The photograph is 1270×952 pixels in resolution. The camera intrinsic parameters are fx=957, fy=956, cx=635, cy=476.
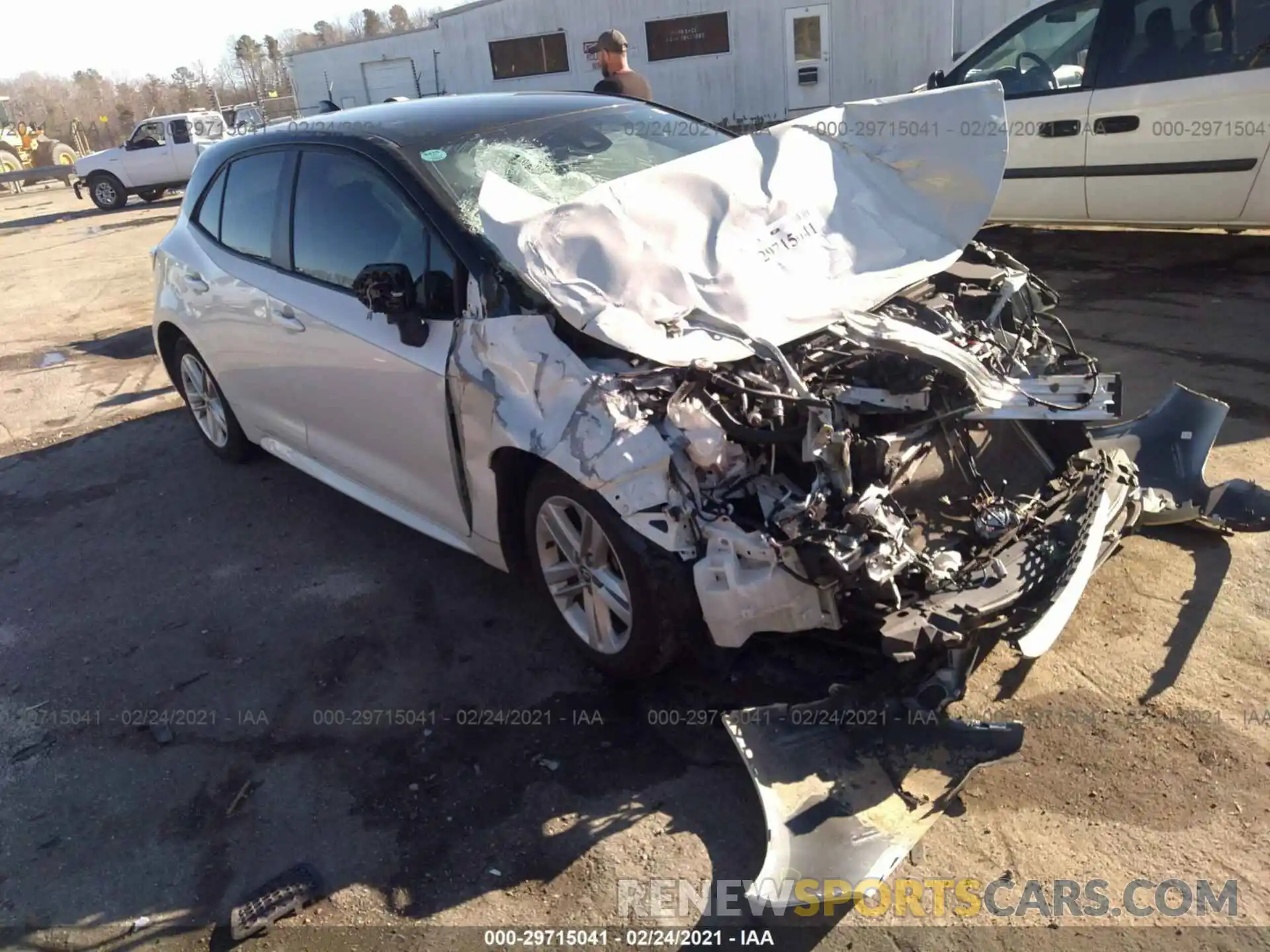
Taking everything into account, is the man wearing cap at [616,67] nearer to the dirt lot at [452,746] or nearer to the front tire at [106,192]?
the dirt lot at [452,746]

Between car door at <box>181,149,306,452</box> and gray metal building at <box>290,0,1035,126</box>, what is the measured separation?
53.0 feet

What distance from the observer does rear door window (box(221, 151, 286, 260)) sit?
4449 millimetres

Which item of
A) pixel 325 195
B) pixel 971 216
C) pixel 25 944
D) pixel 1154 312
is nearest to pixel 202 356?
pixel 325 195

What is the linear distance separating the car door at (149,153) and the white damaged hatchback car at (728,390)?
19.5 metres

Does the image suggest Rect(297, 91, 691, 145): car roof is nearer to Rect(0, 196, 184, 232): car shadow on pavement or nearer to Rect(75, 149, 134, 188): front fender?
Rect(0, 196, 184, 232): car shadow on pavement

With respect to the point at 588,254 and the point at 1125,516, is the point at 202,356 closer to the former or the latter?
the point at 588,254

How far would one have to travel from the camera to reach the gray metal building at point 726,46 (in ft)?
62.8

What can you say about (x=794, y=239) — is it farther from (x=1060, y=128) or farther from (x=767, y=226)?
(x=1060, y=128)

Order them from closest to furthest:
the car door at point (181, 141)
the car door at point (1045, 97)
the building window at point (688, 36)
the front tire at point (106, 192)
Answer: the car door at point (1045, 97), the building window at point (688, 36), the car door at point (181, 141), the front tire at point (106, 192)

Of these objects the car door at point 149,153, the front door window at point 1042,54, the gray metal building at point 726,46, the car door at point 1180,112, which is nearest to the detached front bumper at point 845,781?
the car door at point 1180,112

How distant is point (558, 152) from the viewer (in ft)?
13.1

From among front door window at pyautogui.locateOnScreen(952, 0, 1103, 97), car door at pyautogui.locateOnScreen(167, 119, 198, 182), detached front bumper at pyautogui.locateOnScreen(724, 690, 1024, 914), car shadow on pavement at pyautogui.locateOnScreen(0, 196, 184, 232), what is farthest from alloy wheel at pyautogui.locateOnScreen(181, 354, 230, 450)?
car door at pyautogui.locateOnScreen(167, 119, 198, 182)

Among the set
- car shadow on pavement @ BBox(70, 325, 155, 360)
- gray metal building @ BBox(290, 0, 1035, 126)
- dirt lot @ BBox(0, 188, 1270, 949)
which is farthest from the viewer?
gray metal building @ BBox(290, 0, 1035, 126)

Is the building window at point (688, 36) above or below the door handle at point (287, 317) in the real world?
above
